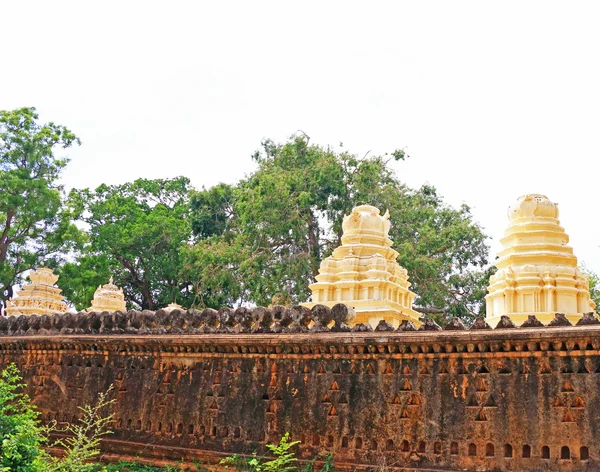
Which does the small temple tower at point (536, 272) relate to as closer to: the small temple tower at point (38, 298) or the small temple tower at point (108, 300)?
the small temple tower at point (108, 300)

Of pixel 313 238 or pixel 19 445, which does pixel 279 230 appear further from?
pixel 19 445

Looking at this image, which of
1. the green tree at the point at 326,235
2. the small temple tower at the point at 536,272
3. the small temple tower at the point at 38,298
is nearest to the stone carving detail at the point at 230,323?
the small temple tower at the point at 536,272

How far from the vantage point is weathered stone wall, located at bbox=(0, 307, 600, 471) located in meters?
7.64

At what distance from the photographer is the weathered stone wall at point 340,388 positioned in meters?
7.64

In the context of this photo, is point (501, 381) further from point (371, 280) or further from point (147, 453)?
point (371, 280)

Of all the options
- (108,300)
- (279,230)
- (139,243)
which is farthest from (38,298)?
(139,243)

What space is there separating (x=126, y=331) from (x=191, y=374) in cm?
161

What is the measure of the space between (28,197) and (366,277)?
53.2 feet

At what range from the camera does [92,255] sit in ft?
105

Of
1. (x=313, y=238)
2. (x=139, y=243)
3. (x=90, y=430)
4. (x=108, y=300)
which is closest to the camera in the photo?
(x=90, y=430)

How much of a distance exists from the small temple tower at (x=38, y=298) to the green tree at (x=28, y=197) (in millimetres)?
5059

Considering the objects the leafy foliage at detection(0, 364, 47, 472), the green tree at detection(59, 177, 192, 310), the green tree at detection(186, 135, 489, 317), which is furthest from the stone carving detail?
the green tree at detection(59, 177, 192, 310)

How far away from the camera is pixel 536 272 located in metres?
14.8

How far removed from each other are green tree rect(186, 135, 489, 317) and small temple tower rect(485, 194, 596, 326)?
938 centimetres
